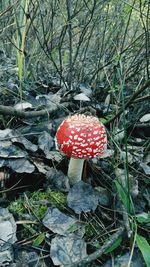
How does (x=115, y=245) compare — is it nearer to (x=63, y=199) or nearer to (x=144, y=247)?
(x=144, y=247)

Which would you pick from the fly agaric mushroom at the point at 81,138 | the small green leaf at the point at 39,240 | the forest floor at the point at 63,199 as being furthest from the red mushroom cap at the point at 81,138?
the small green leaf at the point at 39,240

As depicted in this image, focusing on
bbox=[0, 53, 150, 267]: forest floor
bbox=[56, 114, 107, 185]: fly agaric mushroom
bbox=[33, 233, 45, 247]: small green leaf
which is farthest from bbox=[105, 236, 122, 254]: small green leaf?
bbox=[56, 114, 107, 185]: fly agaric mushroom

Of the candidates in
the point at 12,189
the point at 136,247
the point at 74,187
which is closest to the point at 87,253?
the point at 136,247

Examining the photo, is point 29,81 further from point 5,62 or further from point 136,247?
point 136,247

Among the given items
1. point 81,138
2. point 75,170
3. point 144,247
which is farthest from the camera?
point 75,170

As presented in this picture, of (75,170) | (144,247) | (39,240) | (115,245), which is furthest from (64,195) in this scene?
(144,247)
